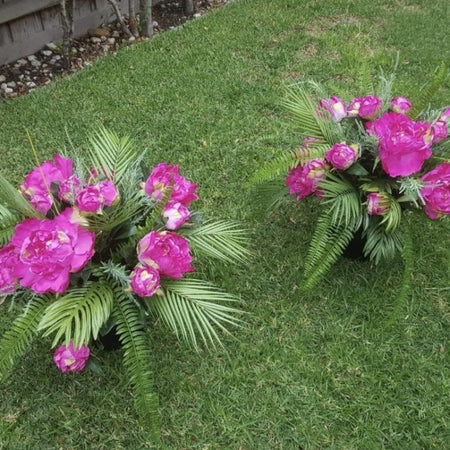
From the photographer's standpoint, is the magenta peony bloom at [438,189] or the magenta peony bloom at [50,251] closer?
the magenta peony bloom at [50,251]

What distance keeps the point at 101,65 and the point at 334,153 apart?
8.01 feet

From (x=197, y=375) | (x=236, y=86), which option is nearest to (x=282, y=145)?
(x=236, y=86)

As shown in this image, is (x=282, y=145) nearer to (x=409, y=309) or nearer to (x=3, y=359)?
(x=409, y=309)

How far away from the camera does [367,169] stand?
2.02 meters

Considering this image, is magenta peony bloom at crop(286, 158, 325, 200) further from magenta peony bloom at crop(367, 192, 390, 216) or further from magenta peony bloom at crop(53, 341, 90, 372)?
magenta peony bloom at crop(53, 341, 90, 372)

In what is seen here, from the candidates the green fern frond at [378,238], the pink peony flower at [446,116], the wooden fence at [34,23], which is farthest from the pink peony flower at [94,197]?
the wooden fence at [34,23]

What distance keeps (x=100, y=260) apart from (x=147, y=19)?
306 centimetres

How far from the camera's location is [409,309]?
6.92 ft

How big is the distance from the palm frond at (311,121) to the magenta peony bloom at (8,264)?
3.93 feet

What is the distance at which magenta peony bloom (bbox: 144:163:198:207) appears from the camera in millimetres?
1686

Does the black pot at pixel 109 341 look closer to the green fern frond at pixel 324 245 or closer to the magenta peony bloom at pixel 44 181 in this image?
the magenta peony bloom at pixel 44 181

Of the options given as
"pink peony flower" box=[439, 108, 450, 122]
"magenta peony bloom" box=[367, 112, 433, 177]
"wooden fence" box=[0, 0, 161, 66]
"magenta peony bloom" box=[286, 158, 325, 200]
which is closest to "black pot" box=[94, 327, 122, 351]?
"magenta peony bloom" box=[286, 158, 325, 200]

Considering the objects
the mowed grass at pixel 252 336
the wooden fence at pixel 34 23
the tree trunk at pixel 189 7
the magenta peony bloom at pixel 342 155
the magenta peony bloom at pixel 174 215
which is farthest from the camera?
the tree trunk at pixel 189 7

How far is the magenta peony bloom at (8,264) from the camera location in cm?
150
